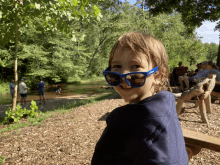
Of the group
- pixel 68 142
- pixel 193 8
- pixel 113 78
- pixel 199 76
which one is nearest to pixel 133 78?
pixel 113 78

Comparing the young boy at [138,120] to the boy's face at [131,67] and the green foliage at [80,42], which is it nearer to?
the boy's face at [131,67]

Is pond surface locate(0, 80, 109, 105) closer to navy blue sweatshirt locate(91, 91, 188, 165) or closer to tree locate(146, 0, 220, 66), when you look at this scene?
tree locate(146, 0, 220, 66)

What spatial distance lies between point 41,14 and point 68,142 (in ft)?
10.7

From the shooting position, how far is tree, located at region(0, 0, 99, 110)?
3.68 metres

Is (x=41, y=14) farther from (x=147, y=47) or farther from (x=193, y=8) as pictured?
(x=193, y=8)

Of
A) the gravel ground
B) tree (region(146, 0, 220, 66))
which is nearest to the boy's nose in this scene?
the gravel ground

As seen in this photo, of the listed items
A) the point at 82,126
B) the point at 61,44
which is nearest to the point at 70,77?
the point at 61,44

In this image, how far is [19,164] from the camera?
112 inches

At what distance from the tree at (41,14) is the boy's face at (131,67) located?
8.65ft

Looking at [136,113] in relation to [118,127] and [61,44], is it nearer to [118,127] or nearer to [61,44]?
[118,127]

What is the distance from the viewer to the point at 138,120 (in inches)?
32.0

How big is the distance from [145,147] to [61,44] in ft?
76.5

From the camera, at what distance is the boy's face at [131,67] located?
1.02 m

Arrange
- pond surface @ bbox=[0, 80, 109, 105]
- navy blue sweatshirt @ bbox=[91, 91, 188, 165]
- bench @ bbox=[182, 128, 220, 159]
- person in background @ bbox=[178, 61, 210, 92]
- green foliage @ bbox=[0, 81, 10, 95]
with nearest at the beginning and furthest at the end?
1. navy blue sweatshirt @ bbox=[91, 91, 188, 165]
2. bench @ bbox=[182, 128, 220, 159]
3. person in background @ bbox=[178, 61, 210, 92]
4. pond surface @ bbox=[0, 80, 109, 105]
5. green foliage @ bbox=[0, 81, 10, 95]
